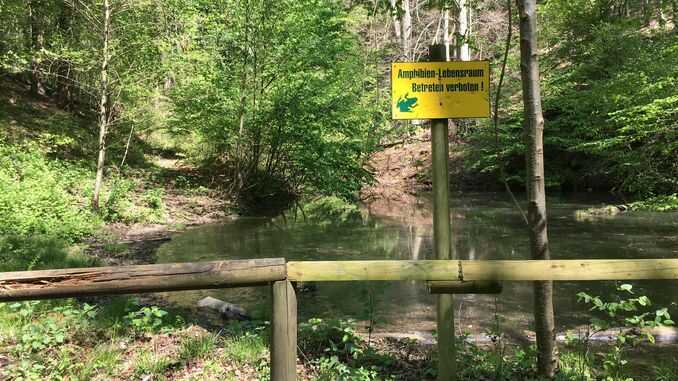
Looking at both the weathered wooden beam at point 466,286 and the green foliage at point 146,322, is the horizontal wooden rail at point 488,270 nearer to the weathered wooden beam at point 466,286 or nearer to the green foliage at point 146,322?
the weathered wooden beam at point 466,286

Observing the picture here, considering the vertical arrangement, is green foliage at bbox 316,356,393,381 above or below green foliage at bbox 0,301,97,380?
below

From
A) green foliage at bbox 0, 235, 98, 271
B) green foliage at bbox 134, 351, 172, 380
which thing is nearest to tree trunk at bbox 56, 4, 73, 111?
green foliage at bbox 0, 235, 98, 271

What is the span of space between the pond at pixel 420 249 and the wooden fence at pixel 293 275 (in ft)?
6.48

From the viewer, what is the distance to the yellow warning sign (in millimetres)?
3303

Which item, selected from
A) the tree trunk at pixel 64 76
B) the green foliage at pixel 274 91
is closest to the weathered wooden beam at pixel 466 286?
the tree trunk at pixel 64 76

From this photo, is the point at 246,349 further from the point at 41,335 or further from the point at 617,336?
the point at 617,336

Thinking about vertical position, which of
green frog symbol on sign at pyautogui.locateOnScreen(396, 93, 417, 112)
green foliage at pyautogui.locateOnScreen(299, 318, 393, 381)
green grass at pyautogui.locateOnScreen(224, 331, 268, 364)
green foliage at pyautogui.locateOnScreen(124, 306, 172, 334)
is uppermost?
green frog symbol on sign at pyautogui.locateOnScreen(396, 93, 417, 112)

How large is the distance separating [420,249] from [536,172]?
820 cm

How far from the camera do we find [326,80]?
1673 centimetres

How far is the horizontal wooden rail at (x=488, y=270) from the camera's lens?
2908mm

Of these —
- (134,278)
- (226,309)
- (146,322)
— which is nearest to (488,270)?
(134,278)

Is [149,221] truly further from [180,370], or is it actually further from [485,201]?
[485,201]

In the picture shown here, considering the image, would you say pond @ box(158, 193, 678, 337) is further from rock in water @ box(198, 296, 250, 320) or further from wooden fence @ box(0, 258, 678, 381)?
wooden fence @ box(0, 258, 678, 381)

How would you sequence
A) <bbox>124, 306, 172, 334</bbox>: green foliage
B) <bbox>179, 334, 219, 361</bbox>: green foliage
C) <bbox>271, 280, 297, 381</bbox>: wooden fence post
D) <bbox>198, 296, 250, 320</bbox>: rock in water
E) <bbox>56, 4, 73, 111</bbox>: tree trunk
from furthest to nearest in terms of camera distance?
<bbox>56, 4, 73, 111</bbox>: tree trunk < <bbox>198, 296, 250, 320</bbox>: rock in water < <bbox>124, 306, 172, 334</bbox>: green foliage < <bbox>179, 334, 219, 361</bbox>: green foliage < <bbox>271, 280, 297, 381</bbox>: wooden fence post
